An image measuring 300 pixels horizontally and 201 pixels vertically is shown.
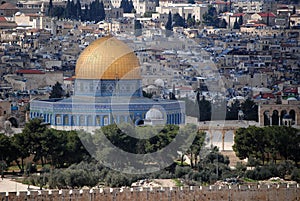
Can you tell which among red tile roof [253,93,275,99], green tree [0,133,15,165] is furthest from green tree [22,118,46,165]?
red tile roof [253,93,275,99]

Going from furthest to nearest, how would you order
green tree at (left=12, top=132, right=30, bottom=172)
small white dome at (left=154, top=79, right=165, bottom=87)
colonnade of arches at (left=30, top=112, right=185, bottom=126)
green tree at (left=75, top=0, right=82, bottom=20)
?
green tree at (left=75, top=0, right=82, bottom=20) → small white dome at (left=154, top=79, right=165, bottom=87) → colonnade of arches at (left=30, top=112, right=185, bottom=126) → green tree at (left=12, top=132, right=30, bottom=172)

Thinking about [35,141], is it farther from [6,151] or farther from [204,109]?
[204,109]

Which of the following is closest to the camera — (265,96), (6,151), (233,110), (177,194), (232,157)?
(177,194)

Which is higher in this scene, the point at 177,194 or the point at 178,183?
the point at 177,194

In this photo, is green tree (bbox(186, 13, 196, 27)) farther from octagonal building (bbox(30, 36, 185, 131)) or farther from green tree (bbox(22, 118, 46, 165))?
green tree (bbox(22, 118, 46, 165))

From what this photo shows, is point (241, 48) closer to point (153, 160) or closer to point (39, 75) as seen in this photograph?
point (39, 75)

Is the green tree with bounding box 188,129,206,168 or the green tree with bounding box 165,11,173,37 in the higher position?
the green tree with bounding box 188,129,206,168

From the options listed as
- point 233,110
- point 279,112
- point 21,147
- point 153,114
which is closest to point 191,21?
point 233,110
